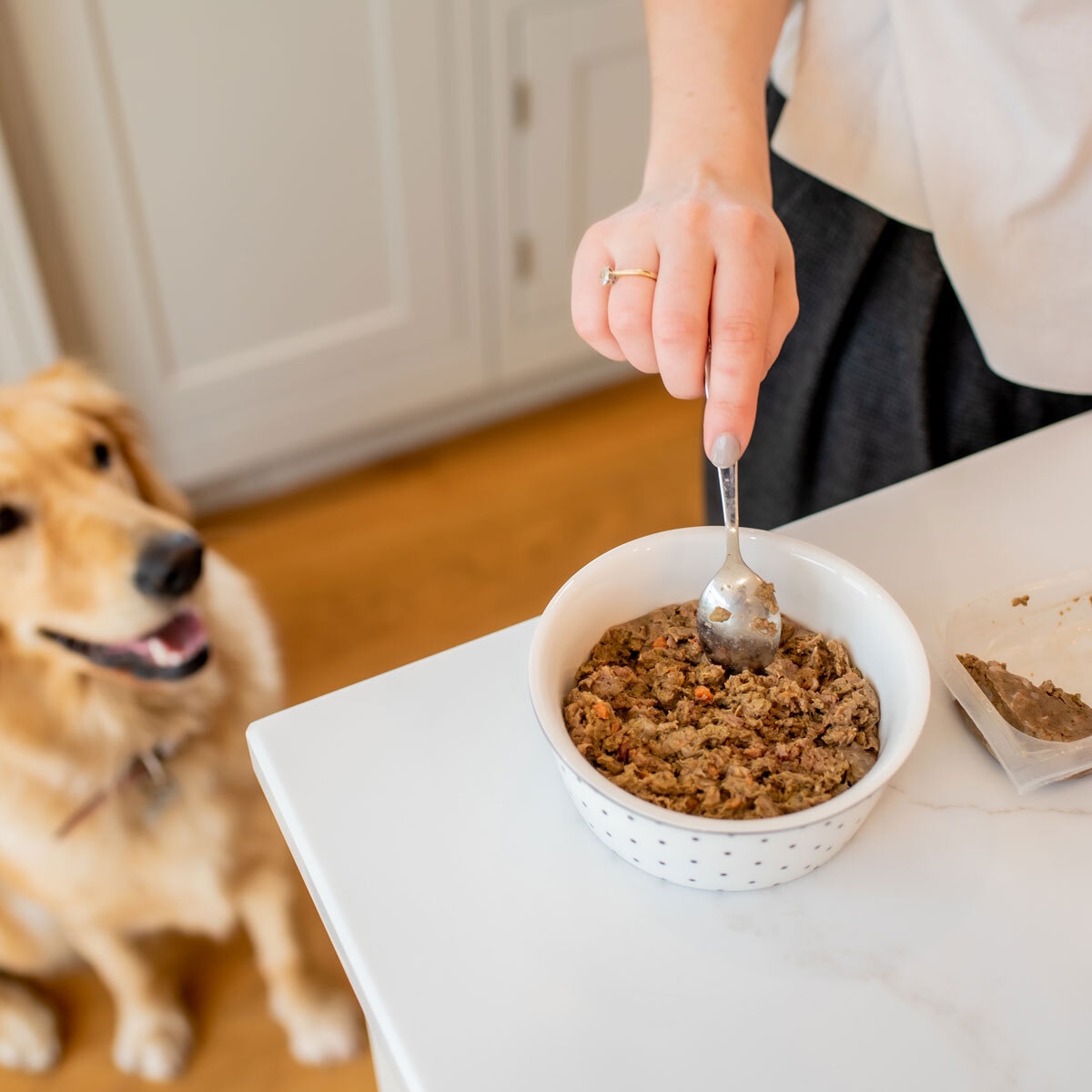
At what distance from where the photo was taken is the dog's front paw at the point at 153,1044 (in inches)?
47.9

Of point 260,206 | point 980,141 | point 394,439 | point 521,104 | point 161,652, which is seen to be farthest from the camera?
point 394,439

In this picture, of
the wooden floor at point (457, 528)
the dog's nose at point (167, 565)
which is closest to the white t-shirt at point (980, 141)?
the dog's nose at point (167, 565)

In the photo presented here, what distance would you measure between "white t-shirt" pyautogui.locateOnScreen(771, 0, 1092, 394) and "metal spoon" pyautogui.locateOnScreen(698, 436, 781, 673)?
0.33 meters

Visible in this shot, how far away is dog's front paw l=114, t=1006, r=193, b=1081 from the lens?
122cm

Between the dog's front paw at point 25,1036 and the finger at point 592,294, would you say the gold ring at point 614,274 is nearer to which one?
the finger at point 592,294

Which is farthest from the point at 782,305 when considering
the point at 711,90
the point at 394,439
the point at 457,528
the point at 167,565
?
the point at 394,439

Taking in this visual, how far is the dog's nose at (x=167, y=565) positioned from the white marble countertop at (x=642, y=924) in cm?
41

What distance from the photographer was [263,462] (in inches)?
74.2

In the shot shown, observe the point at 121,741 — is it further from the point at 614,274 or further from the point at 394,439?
the point at 394,439

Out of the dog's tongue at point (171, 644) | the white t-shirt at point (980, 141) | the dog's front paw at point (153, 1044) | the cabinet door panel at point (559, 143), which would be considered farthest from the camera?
the cabinet door panel at point (559, 143)

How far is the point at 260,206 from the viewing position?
160cm

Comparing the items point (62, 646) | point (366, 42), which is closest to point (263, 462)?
point (366, 42)

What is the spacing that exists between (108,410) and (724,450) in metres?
0.70

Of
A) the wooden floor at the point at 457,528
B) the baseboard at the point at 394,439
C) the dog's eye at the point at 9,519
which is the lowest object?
the wooden floor at the point at 457,528
